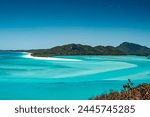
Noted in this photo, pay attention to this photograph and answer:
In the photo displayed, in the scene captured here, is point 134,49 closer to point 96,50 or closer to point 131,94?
point 96,50

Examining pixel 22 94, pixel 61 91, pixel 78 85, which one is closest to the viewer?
pixel 22 94

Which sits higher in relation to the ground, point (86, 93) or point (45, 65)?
point (45, 65)

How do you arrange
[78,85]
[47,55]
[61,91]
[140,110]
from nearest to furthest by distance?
[140,110] → [61,91] → [78,85] → [47,55]

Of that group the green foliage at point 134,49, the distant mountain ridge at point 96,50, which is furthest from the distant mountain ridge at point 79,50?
the green foliage at point 134,49

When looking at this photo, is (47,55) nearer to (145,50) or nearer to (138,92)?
(145,50)

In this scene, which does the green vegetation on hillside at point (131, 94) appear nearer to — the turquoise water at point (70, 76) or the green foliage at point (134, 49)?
the turquoise water at point (70, 76)

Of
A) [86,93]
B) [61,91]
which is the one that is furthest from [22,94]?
[86,93]

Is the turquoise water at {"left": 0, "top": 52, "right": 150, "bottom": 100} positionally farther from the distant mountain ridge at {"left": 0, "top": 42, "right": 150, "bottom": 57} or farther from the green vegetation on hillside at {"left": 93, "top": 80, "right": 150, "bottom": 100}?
the green vegetation on hillside at {"left": 93, "top": 80, "right": 150, "bottom": 100}
